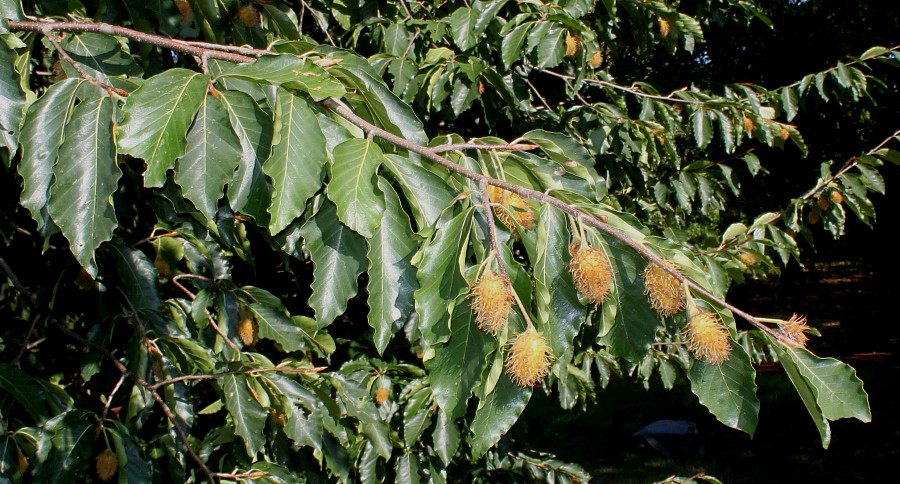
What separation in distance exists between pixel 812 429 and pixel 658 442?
6.50ft

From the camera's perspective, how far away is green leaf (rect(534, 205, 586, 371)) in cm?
117

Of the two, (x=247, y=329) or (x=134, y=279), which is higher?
(x=134, y=279)

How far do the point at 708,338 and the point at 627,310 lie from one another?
147 millimetres

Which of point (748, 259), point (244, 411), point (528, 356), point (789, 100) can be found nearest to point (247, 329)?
point (244, 411)

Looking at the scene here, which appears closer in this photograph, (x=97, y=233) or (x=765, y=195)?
(x=97, y=233)

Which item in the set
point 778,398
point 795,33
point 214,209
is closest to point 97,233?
point 214,209

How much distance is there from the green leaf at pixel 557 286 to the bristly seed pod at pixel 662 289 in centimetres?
12

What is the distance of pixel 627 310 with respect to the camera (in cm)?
122

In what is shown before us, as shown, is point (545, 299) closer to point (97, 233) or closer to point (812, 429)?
point (97, 233)

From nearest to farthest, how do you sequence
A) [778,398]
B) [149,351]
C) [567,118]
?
1. [149,351]
2. [567,118]
3. [778,398]

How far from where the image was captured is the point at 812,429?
8.40 meters

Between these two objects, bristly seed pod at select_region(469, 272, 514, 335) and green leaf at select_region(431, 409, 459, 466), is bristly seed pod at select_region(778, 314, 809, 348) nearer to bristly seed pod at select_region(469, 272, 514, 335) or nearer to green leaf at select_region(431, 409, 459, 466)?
bristly seed pod at select_region(469, 272, 514, 335)

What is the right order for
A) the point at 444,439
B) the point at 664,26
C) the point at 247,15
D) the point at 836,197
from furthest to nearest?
the point at 836,197 < the point at 664,26 < the point at 444,439 < the point at 247,15

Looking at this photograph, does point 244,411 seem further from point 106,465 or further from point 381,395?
point 381,395
